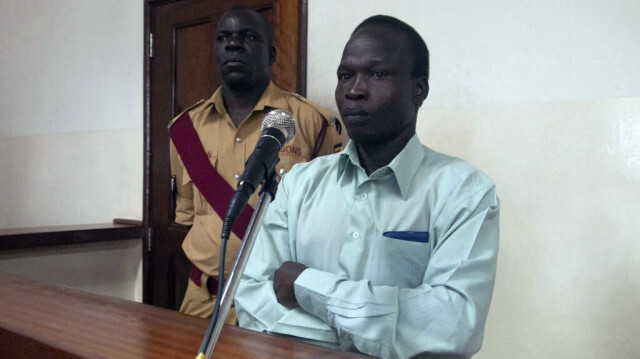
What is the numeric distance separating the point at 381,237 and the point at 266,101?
845 millimetres

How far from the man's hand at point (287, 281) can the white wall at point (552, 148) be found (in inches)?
36.6

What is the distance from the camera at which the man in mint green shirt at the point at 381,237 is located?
1.09m

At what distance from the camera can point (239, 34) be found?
189cm

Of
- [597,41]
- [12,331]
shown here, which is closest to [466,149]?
[597,41]

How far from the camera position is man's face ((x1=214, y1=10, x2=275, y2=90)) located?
1879 mm

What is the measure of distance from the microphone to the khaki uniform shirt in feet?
3.13

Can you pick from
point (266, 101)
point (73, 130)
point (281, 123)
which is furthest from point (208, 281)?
point (73, 130)

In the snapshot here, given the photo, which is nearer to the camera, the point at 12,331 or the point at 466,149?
the point at 12,331

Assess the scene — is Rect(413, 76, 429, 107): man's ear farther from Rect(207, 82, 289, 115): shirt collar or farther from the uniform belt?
the uniform belt

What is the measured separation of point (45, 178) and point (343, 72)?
3.06 metres

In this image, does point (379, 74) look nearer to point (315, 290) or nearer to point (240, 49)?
point (315, 290)

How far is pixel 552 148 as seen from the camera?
70.1 inches

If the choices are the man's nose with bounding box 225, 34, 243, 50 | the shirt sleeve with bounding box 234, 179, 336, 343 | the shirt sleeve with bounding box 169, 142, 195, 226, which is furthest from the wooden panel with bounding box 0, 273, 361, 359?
the man's nose with bounding box 225, 34, 243, 50

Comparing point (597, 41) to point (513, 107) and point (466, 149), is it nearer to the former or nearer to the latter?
point (513, 107)
